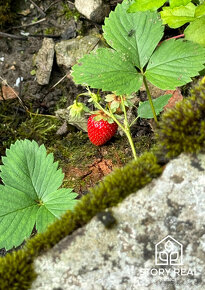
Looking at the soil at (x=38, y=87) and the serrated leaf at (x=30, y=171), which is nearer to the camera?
the serrated leaf at (x=30, y=171)

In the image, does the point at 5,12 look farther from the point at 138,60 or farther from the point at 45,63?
the point at 138,60

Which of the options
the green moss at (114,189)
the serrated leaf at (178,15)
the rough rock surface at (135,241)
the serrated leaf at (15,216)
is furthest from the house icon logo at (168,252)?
the serrated leaf at (178,15)

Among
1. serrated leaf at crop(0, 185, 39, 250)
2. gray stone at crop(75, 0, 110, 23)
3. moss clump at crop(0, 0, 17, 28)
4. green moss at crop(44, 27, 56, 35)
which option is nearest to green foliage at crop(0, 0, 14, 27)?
moss clump at crop(0, 0, 17, 28)

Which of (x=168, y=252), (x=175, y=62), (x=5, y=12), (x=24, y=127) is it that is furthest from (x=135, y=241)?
(x=5, y=12)

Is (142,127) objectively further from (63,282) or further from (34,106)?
(63,282)

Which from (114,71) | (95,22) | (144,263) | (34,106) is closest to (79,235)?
(144,263)

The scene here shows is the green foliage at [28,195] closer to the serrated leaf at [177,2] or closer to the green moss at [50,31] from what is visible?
the serrated leaf at [177,2]

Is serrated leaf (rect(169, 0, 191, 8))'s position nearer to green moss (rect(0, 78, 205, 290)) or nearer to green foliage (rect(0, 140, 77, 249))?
green moss (rect(0, 78, 205, 290))
